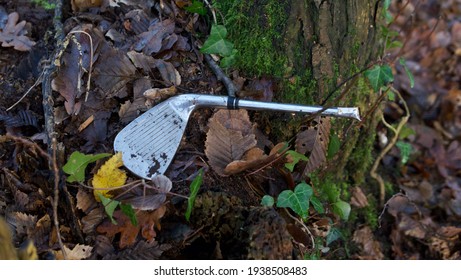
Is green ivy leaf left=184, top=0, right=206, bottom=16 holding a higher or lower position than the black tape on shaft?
higher

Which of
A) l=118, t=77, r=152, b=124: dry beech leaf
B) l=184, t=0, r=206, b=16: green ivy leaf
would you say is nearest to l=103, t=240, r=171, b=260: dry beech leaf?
l=118, t=77, r=152, b=124: dry beech leaf

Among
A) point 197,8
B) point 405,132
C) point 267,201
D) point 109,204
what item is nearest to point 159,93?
point 197,8

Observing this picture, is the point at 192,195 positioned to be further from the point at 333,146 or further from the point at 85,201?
the point at 333,146

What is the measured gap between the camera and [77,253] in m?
1.79

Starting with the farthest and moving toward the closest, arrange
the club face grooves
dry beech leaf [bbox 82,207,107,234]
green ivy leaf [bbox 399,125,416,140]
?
green ivy leaf [bbox 399,125,416,140], the club face grooves, dry beech leaf [bbox 82,207,107,234]

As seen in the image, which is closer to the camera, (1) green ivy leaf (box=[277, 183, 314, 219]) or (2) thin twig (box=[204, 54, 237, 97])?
(1) green ivy leaf (box=[277, 183, 314, 219])

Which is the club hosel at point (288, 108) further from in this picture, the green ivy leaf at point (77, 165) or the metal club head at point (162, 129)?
the green ivy leaf at point (77, 165)

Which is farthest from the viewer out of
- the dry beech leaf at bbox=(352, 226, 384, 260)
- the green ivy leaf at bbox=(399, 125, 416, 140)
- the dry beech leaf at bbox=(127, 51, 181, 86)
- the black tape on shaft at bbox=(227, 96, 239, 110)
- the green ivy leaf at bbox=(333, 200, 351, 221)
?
the green ivy leaf at bbox=(399, 125, 416, 140)

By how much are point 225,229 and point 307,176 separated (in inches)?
24.3

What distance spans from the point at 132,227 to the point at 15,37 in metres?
1.20

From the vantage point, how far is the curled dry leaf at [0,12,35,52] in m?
2.33

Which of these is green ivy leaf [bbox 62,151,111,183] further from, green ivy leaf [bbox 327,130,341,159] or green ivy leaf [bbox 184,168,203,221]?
green ivy leaf [bbox 327,130,341,159]

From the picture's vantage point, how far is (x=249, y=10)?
2.22 meters
